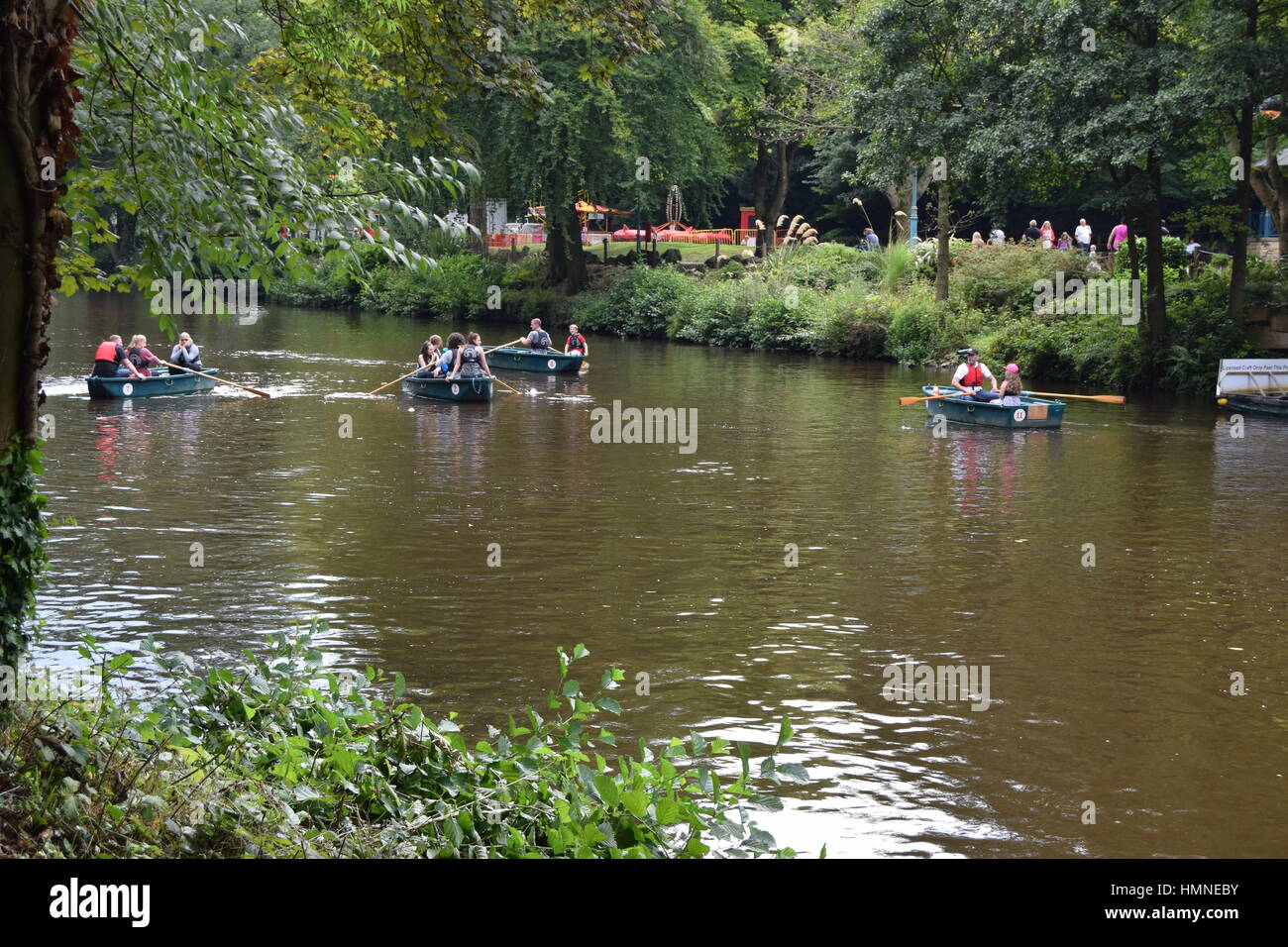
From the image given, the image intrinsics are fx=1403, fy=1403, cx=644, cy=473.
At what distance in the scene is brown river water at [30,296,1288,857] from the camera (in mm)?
8859

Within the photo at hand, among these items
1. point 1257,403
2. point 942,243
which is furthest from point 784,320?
point 1257,403

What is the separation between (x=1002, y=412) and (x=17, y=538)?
2111 centimetres

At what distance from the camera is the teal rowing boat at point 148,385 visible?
1029 inches

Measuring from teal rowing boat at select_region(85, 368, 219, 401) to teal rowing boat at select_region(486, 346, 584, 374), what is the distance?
26.2 feet

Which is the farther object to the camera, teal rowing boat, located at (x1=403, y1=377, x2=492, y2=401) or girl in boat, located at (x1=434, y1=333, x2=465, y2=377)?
girl in boat, located at (x1=434, y1=333, x2=465, y2=377)

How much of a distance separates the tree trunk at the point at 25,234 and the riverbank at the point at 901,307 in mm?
21219

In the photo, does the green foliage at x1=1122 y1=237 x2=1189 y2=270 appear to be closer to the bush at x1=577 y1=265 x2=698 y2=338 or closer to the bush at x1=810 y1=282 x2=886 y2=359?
the bush at x1=810 y1=282 x2=886 y2=359

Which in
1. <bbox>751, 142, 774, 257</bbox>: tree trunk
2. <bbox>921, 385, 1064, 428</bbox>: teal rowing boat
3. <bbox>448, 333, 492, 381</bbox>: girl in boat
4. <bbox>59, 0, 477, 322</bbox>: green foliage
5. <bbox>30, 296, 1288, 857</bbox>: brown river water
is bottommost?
<bbox>30, 296, 1288, 857</bbox>: brown river water

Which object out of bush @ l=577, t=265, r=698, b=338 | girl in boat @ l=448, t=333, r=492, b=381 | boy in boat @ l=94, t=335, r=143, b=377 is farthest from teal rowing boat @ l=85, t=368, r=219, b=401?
bush @ l=577, t=265, r=698, b=338

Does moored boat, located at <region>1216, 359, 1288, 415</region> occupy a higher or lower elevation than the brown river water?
higher

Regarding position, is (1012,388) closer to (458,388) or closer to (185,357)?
(458,388)

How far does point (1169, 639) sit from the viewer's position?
1181 centimetres
